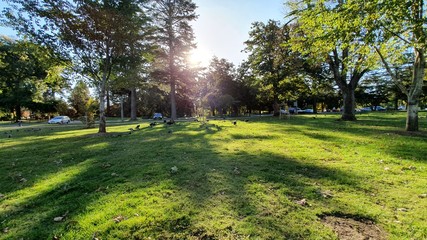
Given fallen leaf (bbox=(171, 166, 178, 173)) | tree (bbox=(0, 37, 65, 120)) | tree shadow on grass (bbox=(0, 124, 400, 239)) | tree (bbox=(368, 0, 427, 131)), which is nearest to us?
tree shadow on grass (bbox=(0, 124, 400, 239))

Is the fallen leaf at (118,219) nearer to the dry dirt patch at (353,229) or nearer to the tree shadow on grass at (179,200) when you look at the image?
the tree shadow on grass at (179,200)

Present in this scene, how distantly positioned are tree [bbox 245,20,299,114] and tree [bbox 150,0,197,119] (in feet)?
25.0

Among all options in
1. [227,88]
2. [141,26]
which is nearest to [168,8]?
[141,26]

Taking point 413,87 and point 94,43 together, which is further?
point 94,43

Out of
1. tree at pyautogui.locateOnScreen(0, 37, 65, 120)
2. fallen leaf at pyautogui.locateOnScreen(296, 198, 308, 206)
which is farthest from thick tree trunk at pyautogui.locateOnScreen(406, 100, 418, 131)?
tree at pyautogui.locateOnScreen(0, 37, 65, 120)

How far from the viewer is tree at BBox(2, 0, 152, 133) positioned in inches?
482

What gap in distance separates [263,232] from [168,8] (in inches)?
1074

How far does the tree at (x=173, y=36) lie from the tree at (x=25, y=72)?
11.7m

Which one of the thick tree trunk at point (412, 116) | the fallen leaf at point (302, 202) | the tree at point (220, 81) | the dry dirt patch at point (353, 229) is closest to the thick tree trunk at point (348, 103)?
the thick tree trunk at point (412, 116)

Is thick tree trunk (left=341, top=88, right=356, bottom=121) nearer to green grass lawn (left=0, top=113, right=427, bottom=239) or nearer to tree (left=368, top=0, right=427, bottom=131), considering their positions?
tree (left=368, top=0, right=427, bottom=131)

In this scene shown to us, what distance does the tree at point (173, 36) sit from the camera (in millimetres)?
25812

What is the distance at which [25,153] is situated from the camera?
8.52 m

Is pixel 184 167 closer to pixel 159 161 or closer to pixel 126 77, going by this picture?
pixel 159 161

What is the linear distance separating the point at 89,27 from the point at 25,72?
31984mm
